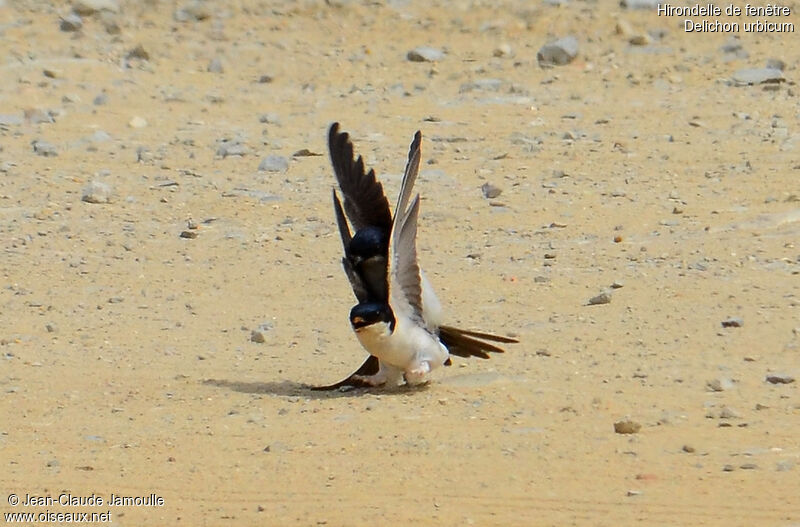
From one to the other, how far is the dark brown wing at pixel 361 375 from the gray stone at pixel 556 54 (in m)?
7.24

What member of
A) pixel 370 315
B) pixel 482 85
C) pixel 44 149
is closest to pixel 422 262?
pixel 370 315

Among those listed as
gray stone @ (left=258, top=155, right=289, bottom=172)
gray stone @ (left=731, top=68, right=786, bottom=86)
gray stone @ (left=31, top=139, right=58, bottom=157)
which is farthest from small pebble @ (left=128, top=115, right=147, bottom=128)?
gray stone @ (left=731, top=68, right=786, bottom=86)

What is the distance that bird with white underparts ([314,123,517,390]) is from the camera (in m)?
5.86

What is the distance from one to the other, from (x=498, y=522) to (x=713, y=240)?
3.84m

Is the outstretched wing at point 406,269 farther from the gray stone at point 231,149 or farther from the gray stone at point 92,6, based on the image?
the gray stone at point 92,6

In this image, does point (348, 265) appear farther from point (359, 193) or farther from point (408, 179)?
point (408, 179)

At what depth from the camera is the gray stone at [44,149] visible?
10.9 meters

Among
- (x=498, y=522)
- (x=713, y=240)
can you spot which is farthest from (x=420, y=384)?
(x=713, y=240)

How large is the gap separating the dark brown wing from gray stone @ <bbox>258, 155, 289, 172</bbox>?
4.14 meters

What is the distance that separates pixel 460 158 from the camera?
1046 cm

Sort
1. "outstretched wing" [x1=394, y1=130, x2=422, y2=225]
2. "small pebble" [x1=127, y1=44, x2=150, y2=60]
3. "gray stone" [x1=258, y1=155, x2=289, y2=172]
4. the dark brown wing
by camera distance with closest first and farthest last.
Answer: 1. "outstretched wing" [x1=394, y1=130, x2=422, y2=225]
2. the dark brown wing
3. "gray stone" [x1=258, y1=155, x2=289, y2=172]
4. "small pebble" [x1=127, y1=44, x2=150, y2=60]

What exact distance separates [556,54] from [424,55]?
3.75 ft

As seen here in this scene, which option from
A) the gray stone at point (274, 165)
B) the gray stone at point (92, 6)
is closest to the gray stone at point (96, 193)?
the gray stone at point (274, 165)

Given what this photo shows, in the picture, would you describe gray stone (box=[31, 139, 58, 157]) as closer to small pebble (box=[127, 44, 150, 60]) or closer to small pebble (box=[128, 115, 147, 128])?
small pebble (box=[128, 115, 147, 128])
